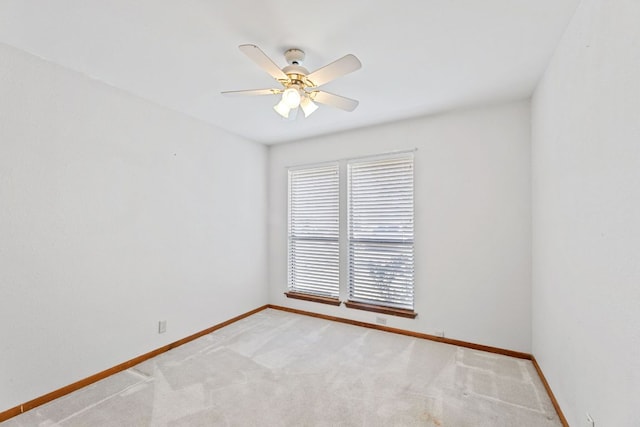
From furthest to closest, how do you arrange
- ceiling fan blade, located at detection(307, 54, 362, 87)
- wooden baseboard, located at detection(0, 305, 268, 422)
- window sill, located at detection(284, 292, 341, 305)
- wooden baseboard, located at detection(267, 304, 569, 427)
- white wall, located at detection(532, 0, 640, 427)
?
window sill, located at detection(284, 292, 341, 305), wooden baseboard, located at detection(267, 304, 569, 427), wooden baseboard, located at detection(0, 305, 268, 422), ceiling fan blade, located at detection(307, 54, 362, 87), white wall, located at detection(532, 0, 640, 427)

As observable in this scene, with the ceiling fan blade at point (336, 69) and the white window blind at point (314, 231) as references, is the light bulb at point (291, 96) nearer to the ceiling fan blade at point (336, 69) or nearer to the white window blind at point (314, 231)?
the ceiling fan blade at point (336, 69)

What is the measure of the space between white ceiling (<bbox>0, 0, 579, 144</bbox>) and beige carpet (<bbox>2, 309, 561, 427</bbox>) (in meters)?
2.52

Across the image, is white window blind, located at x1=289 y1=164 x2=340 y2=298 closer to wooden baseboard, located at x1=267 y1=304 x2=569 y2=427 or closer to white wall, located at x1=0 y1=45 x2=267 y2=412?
wooden baseboard, located at x1=267 y1=304 x2=569 y2=427

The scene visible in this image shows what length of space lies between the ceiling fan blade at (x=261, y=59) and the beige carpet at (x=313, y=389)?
2321mm

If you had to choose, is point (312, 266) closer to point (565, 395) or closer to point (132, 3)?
point (565, 395)

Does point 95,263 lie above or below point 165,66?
below

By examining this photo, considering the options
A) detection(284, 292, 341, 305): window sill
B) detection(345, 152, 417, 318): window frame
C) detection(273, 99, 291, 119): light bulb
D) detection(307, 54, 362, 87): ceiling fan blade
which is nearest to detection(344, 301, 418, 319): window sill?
detection(345, 152, 417, 318): window frame

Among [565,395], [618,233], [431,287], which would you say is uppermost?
[618,233]

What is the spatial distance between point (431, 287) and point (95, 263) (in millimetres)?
3273

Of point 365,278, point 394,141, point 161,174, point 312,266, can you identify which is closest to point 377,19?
point 394,141

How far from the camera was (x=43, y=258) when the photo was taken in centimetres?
217

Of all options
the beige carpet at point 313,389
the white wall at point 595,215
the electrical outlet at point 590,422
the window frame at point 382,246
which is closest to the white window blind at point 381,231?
the window frame at point 382,246

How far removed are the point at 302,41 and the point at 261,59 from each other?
37 cm

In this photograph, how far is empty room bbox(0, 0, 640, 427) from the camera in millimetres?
1604
